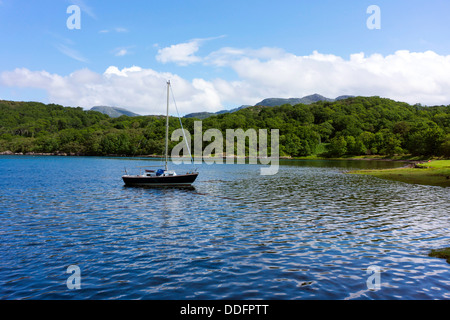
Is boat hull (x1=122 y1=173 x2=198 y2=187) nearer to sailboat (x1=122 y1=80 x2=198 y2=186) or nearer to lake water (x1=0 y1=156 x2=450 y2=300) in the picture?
sailboat (x1=122 y1=80 x2=198 y2=186)

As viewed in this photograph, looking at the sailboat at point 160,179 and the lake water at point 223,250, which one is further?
the sailboat at point 160,179

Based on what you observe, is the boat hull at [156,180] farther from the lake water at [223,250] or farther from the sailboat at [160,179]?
the lake water at [223,250]

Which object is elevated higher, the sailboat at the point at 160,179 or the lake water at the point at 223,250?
the sailboat at the point at 160,179

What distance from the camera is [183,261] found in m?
19.0

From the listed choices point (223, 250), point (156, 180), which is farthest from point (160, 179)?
point (223, 250)

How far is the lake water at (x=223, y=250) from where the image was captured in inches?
594

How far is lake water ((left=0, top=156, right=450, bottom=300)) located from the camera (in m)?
15.1

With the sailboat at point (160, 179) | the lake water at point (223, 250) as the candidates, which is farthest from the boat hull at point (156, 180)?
the lake water at point (223, 250)

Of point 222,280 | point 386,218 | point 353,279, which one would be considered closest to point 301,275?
point 353,279

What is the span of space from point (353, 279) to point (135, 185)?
5025 cm

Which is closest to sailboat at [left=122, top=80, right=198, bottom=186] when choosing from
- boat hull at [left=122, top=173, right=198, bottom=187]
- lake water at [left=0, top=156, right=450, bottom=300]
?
boat hull at [left=122, top=173, right=198, bottom=187]

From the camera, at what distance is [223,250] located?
2123 centimetres

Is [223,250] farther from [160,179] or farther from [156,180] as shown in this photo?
[156,180]
